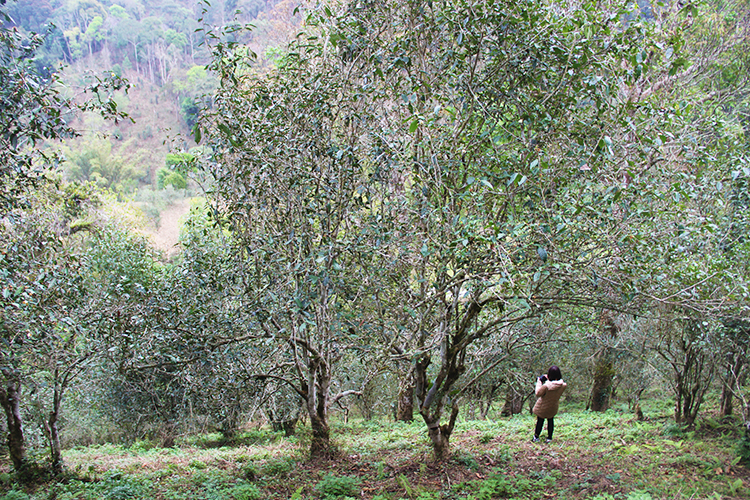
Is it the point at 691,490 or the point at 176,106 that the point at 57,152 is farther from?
the point at 176,106

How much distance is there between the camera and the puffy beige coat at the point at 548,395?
23.8 feet

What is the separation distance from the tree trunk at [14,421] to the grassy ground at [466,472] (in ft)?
0.85

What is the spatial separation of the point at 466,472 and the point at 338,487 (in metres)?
1.65

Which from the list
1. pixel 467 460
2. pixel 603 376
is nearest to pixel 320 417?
pixel 467 460

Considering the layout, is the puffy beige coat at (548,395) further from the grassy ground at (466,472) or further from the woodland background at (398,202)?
the woodland background at (398,202)

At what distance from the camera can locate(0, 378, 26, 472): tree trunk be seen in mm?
6285

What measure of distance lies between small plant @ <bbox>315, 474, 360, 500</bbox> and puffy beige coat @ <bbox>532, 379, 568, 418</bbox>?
325 cm

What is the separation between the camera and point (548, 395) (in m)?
7.34

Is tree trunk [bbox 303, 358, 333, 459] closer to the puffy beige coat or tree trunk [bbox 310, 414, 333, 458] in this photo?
tree trunk [bbox 310, 414, 333, 458]

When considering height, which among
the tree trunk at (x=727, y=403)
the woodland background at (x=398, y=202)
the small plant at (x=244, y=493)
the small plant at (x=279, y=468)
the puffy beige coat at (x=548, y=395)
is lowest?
the small plant at (x=244, y=493)

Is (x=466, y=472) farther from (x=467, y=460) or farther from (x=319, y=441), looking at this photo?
(x=319, y=441)

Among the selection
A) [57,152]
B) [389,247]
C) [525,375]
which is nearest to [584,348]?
[525,375]

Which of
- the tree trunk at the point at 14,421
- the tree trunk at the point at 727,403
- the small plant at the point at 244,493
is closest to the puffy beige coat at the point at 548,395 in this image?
the tree trunk at the point at 727,403

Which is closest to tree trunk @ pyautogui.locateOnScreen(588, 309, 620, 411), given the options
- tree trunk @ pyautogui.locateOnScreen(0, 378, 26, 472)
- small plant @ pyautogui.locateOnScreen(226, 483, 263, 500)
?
small plant @ pyautogui.locateOnScreen(226, 483, 263, 500)
